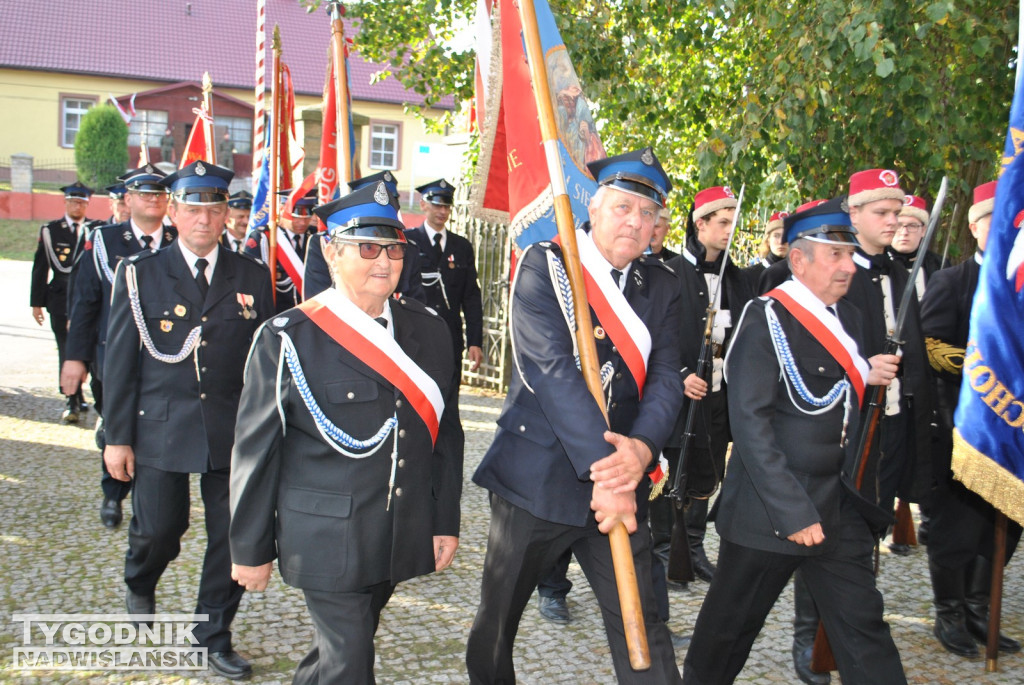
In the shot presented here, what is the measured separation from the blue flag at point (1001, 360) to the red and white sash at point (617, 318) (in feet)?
4.51

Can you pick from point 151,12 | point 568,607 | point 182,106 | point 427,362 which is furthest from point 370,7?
point 151,12

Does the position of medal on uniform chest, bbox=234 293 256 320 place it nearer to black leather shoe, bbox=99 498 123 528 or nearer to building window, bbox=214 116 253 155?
black leather shoe, bbox=99 498 123 528

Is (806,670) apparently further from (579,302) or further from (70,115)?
(70,115)

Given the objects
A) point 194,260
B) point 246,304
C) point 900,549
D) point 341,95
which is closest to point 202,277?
point 194,260

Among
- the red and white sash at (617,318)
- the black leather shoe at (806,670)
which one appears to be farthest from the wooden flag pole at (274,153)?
the black leather shoe at (806,670)

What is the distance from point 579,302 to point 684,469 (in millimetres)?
2400

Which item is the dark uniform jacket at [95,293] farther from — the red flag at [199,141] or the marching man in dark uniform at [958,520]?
the marching man in dark uniform at [958,520]

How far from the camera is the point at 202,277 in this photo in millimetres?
4824

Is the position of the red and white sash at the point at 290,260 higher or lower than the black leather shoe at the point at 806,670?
higher

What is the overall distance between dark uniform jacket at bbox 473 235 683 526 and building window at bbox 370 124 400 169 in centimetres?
4083

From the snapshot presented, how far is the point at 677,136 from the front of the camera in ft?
36.8

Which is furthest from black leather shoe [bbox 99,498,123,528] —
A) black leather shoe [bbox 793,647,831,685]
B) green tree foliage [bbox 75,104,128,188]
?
green tree foliage [bbox 75,104,128,188]

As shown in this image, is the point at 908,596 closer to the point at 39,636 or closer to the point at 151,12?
the point at 39,636

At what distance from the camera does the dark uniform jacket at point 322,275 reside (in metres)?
6.66
